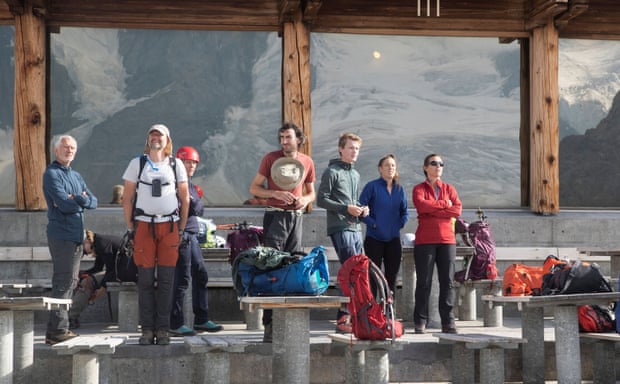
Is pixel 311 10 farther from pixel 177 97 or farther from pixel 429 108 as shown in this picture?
pixel 429 108

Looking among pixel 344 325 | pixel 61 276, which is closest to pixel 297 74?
pixel 344 325

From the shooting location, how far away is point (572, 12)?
13.7 metres

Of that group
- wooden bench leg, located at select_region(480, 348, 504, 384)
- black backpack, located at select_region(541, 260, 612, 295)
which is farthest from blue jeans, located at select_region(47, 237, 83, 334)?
black backpack, located at select_region(541, 260, 612, 295)

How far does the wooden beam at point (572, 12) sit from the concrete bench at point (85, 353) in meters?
7.90

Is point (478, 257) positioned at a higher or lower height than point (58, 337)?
higher

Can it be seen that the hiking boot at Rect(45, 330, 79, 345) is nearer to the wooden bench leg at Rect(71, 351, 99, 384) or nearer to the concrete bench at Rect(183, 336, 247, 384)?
the wooden bench leg at Rect(71, 351, 99, 384)

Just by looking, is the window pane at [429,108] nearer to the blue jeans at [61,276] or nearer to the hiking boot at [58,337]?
the blue jeans at [61,276]

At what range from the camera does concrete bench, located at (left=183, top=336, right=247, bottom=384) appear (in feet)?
27.1

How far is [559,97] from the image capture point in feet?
49.8

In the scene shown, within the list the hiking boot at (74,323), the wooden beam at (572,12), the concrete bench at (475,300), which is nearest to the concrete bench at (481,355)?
the concrete bench at (475,300)

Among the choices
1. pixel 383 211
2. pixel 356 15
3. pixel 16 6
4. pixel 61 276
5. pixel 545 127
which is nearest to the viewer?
pixel 61 276

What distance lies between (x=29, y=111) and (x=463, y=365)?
652 cm

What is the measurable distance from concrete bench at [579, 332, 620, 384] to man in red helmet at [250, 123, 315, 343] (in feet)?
8.70

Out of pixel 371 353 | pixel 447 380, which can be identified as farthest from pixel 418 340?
pixel 371 353
